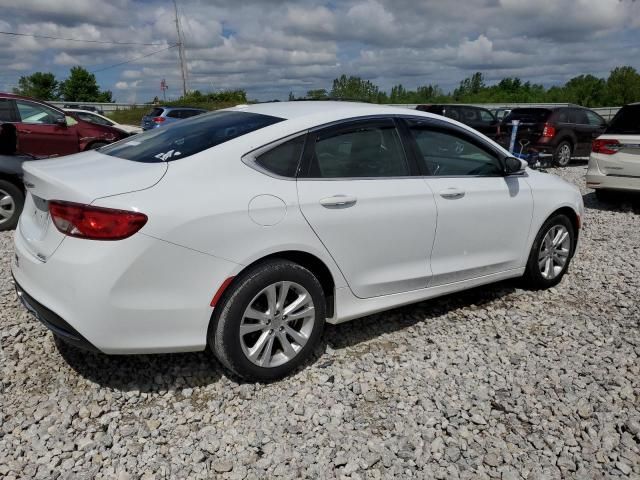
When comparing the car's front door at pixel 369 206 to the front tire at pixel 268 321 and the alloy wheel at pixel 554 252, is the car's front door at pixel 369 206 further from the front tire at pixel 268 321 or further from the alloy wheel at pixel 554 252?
A: the alloy wheel at pixel 554 252

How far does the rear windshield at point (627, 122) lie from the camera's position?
25.8 ft

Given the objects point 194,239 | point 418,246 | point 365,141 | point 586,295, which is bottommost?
point 586,295

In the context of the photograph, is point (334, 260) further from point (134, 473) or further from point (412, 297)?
point (134, 473)

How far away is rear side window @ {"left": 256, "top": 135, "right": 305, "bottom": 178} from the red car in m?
7.45

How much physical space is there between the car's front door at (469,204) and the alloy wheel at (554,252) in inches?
16.1

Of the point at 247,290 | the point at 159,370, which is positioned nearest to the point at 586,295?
the point at 247,290

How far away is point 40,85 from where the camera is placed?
235 feet

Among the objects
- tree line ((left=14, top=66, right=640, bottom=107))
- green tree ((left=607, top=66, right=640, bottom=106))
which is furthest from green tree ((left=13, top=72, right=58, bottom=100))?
green tree ((left=607, top=66, right=640, bottom=106))

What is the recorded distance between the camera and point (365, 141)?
3.42m

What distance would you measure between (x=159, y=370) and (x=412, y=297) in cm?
174

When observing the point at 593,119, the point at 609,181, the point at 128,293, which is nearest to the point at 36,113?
the point at 128,293

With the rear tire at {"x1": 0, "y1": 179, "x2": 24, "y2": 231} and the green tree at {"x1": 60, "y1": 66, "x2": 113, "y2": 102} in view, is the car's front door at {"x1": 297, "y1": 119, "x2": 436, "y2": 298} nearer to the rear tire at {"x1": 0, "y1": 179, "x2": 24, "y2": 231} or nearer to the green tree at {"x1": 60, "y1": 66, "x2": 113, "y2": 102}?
the rear tire at {"x1": 0, "y1": 179, "x2": 24, "y2": 231}

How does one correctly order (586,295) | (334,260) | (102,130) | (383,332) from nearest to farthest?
(334,260)
(383,332)
(586,295)
(102,130)

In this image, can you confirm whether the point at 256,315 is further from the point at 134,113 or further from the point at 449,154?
the point at 134,113
